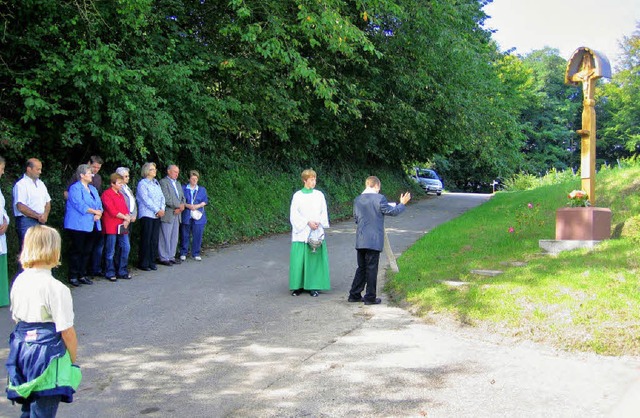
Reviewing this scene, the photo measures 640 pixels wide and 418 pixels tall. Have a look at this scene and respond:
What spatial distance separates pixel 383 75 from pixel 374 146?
4881 mm

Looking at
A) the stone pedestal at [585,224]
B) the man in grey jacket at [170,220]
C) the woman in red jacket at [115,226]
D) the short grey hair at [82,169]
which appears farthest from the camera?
the man in grey jacket at [170,220]

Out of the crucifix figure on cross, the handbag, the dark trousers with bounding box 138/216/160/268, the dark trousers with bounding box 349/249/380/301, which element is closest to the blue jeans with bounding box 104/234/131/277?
the dark trousers with bounding box 138/216/160/268

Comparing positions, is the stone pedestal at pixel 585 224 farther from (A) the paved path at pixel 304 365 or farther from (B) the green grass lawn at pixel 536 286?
(A) the paved path at pixel 304 365

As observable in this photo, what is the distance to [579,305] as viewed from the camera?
7117mm

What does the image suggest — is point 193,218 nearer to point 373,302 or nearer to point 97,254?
point 97,254

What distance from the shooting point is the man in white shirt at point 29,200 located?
8.98 m

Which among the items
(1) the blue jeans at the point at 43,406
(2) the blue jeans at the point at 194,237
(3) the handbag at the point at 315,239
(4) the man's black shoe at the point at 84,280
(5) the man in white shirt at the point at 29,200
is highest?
(5) the man in white shirt at the point at 29,200

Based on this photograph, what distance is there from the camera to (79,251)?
10000 millimetres

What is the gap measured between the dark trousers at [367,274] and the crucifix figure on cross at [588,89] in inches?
207

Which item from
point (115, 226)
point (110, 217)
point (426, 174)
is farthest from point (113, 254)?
point (426, 174)

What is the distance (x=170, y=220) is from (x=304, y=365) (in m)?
6.98

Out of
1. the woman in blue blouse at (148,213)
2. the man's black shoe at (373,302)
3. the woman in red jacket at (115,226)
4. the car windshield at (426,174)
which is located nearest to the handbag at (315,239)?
the man's black shoe at (373,302)

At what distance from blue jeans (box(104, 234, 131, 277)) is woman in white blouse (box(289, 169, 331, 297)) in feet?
10.5

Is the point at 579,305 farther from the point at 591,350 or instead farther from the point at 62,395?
the point at 62,395
